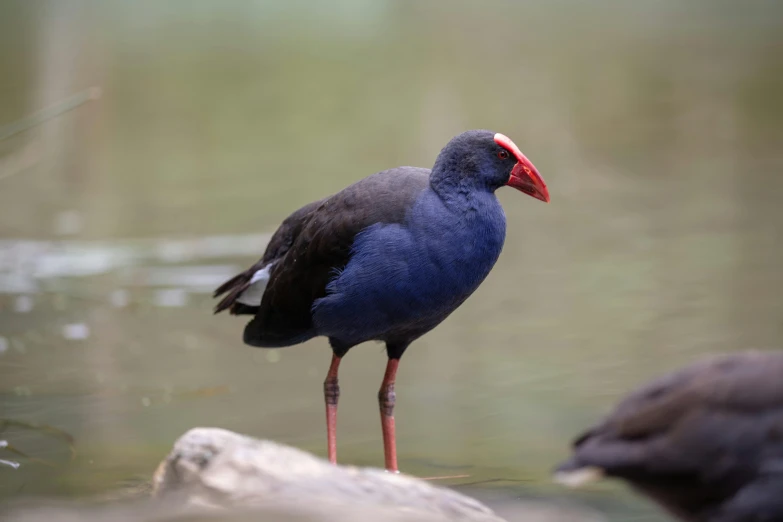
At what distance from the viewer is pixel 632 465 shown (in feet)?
10.7

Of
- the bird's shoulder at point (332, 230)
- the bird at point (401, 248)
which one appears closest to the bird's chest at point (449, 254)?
the bird at point (401, 248)

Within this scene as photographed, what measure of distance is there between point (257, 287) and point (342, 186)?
19.9 ft

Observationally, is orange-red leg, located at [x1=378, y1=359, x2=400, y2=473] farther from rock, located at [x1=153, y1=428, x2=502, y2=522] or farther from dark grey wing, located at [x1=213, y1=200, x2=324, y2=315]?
rock, located at [x1=153, y1=428, x2=502, y2=522]

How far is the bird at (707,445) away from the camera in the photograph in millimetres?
3156

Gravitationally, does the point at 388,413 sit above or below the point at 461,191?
below

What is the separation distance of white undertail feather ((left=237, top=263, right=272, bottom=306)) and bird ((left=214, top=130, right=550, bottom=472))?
26cm

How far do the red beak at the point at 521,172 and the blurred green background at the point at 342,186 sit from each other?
1214mm

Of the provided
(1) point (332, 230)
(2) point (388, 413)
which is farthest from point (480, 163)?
(2) point (388, 413)

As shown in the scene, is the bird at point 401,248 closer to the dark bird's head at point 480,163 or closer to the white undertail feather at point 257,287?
the dark bird's head at point 480,163

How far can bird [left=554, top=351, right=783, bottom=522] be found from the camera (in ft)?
10.4

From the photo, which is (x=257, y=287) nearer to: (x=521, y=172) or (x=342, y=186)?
(x=521, y=172)

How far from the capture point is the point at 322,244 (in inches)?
185

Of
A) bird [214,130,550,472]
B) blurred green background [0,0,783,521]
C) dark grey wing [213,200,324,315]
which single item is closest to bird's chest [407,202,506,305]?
bird [214,130,550,472]

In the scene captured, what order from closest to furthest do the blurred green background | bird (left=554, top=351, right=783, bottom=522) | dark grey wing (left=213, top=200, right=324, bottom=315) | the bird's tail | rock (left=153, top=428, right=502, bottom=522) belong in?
bird (left=554, top=351, right=783, bottom=522), rock (left=153, top=428, right=502, bottom=522), dark grey wing (left=213, top=200, right=324, bottom=315), the bird's tail, the blurred green background
